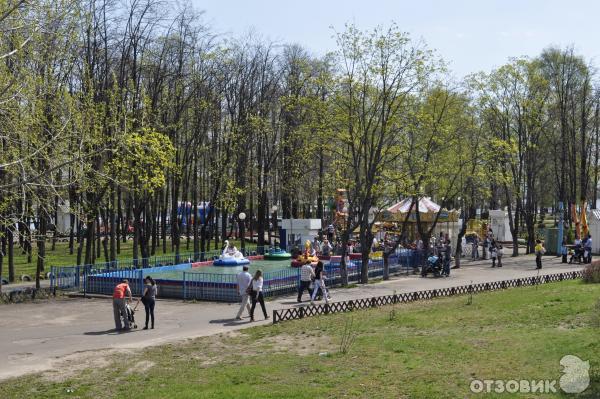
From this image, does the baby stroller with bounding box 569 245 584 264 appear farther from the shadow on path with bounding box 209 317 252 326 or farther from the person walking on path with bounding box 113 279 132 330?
the person walking on path with bounding box 113 279 132 330

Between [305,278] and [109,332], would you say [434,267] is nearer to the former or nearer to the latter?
[305,278]

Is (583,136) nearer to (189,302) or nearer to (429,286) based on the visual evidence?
(429,286)

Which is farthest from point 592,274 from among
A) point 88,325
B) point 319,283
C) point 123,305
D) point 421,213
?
point 88,325

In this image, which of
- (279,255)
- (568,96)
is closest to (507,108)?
(568,96)

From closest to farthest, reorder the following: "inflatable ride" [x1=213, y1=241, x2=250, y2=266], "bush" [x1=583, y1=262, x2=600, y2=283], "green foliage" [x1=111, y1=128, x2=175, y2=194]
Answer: "bush" [x1=583, y1=262, x2=600, y2=283]
"green foliage" [x1=111, y1=128, x2=175, y2=194]
"inflatable ride" [x1=213, y1=241, x2=250, y2=266]

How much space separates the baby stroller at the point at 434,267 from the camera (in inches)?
1341

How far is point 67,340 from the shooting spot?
18.0 m

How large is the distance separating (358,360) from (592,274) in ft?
53.0

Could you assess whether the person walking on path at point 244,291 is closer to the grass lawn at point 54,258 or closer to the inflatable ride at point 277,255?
the grass lawn at point 54,258

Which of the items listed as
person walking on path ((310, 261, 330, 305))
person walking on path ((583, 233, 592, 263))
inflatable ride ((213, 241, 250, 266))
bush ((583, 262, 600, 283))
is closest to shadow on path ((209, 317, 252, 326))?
person walking on path ((310, 261, 330, 305))

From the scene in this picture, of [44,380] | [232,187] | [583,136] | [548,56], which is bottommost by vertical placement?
[44,380]

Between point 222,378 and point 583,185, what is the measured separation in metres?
51.6

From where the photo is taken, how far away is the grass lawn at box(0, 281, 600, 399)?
11930mm

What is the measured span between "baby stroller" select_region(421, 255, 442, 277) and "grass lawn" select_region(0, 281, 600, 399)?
1414cm
